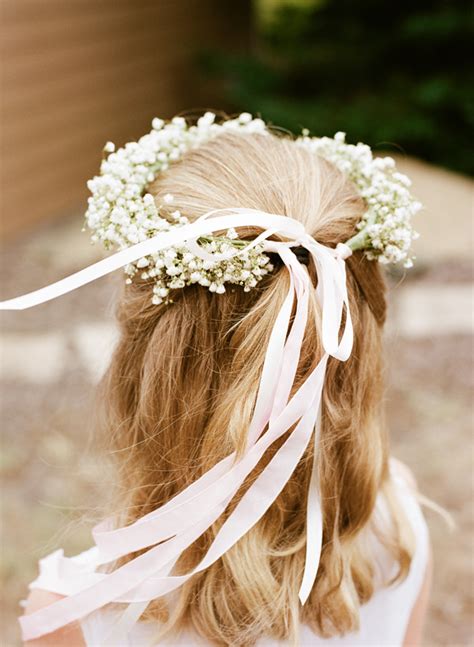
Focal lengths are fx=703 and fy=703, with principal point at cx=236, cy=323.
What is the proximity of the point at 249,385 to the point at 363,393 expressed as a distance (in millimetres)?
284

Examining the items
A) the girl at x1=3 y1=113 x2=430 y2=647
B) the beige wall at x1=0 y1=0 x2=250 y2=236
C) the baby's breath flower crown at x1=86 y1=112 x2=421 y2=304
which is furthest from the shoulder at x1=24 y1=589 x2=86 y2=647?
the beige wall at x1=0 y1=0 x2=250 y2=236

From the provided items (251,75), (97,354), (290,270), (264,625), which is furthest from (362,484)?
(251,75)

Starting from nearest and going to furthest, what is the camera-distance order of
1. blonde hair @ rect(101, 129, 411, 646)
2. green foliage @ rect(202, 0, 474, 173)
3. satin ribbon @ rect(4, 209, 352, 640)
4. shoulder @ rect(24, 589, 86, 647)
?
satin ribbon @ rect(4, 209, 352, 640) → blonde hair @ rect(101, 129, 411, 646) → shoulder @ rect(24, 589, 86, 647) → green foliage @ rect(202, 0, 474, 173)

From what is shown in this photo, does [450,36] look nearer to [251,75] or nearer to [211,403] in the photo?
[251,75]

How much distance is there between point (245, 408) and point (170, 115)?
8620 millimetres

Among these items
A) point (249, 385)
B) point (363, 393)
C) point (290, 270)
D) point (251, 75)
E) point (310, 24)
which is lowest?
point (251, 75)

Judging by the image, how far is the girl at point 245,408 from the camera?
115 centimetres

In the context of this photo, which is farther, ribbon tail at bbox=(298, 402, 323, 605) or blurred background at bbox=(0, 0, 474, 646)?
blurred background at bbox=(0, 0, 474, 646)

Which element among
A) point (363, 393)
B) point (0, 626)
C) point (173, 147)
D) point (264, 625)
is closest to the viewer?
point (264, 625)

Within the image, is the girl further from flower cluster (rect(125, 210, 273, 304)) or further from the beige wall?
the beige wall

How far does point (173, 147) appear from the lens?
1544 mm

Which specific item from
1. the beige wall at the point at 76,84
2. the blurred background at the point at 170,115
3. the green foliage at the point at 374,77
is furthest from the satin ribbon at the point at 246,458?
the beige wall at the point at 76,84

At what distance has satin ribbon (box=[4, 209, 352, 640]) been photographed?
1080 millimetres

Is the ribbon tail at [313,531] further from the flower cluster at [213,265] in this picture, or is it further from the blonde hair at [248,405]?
the flower cluster at [213,265]
